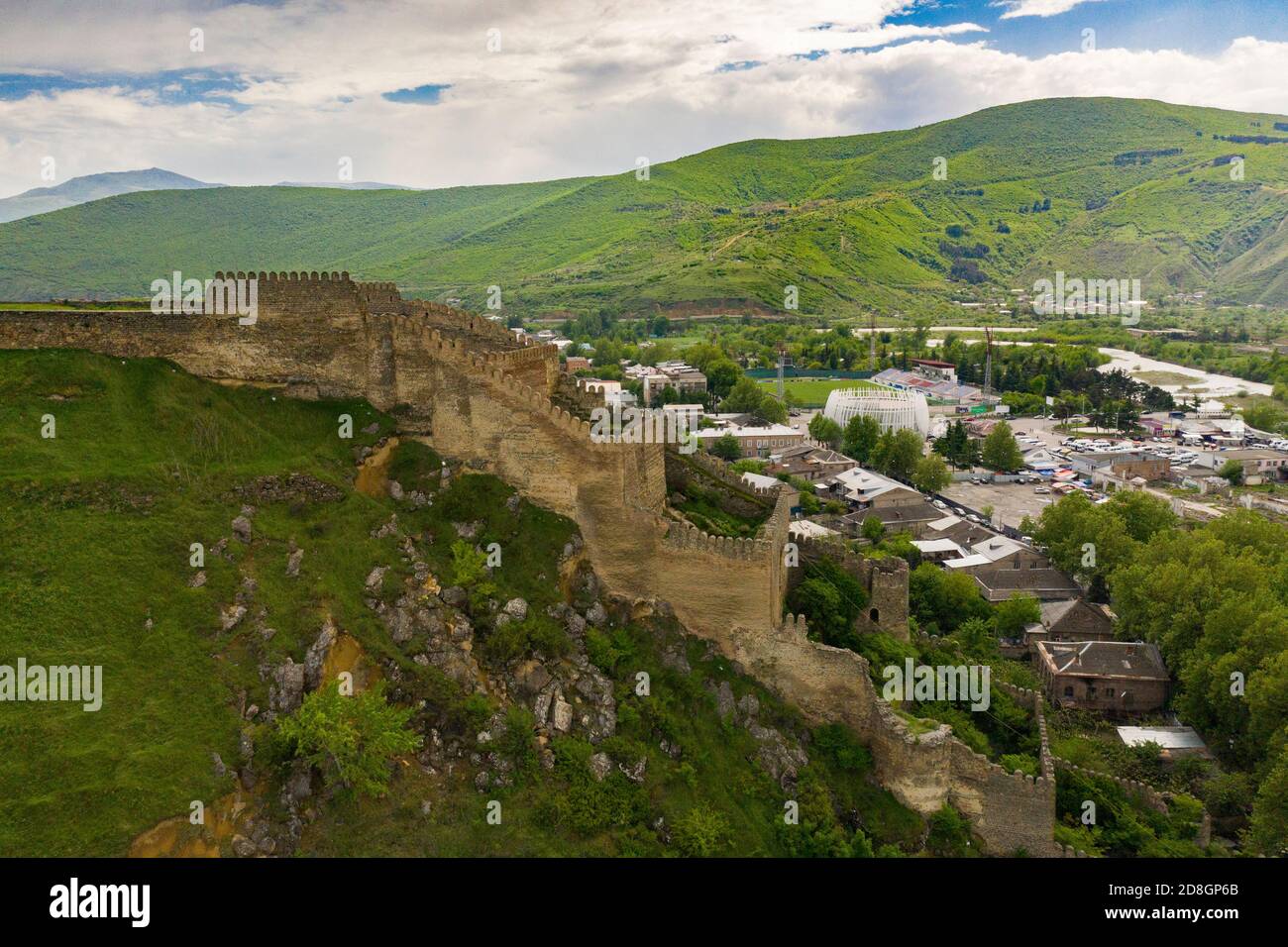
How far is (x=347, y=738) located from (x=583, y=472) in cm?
1319

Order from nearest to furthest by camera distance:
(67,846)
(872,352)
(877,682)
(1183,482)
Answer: (67,846) → (877,682) → (1183,482) → (872,352)

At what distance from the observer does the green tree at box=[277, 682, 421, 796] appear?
27.0 m

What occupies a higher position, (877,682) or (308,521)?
(308,521)

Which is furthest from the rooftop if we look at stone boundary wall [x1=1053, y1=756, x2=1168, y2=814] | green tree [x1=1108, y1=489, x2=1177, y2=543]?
green tree [x1=1108, y1=489, x2=1177, y2=543]

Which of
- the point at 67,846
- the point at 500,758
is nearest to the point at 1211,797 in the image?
the point at 500,758

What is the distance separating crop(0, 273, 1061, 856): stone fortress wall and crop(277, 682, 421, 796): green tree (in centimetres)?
1068

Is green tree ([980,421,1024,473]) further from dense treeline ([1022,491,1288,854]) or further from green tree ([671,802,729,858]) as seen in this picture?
green tree ([671,802,729,858])

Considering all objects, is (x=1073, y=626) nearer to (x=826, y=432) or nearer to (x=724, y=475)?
(x=724, y=475)

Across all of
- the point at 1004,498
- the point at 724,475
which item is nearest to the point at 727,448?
the point at 1004,498

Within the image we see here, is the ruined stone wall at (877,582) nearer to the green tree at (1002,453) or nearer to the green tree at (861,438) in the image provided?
the green tree at (861,438)

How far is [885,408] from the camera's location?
12838 cm

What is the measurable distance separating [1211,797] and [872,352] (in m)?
142
